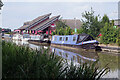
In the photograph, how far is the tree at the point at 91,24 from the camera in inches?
1184

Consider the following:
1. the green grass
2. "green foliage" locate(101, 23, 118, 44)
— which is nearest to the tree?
"green foliage" locate(101, 23, 118, 44)

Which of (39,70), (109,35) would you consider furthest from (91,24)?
(39,70)

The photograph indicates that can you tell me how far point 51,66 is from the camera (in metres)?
4.39

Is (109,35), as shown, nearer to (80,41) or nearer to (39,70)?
(80,41)

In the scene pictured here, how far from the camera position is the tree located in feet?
98.7

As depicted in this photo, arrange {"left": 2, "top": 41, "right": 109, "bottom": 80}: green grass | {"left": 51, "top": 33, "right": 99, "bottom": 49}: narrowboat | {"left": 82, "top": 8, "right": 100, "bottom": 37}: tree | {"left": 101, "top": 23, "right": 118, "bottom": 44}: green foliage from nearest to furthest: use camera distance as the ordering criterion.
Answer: {"left": 2, "top": 41, "right": 109, "bottom": 80}: green grass → {"left": 51, "top": 33, "right": 99, "bottom": 49}: narrowboat → {"left": 101, "top": 23, "right": 118, "bottom": 44}: green foliage → {"left": 82, "top": 8, "right": 100, "bottom": 37}: tree

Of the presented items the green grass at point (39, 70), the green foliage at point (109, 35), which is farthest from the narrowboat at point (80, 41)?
the green grass at point (39, 70)

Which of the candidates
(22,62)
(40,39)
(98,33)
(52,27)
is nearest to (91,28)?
(98,33)

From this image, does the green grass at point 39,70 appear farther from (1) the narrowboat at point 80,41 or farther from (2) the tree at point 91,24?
(2) the tree at point 91,24

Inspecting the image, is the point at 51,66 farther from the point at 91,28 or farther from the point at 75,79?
the point at 91,28

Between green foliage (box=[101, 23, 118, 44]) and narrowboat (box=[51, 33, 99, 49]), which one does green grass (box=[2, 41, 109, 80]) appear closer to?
narrowboat (box=[51, 33, 99, 49])

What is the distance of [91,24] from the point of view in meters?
30.4

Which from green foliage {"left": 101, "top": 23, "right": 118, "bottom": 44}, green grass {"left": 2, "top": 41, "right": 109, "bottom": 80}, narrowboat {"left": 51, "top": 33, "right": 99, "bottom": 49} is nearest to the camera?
green grass {"left": 2, "top": 41, "right": 109, "bottom": 80}

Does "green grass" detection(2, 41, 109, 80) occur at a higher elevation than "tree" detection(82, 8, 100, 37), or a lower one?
lower
